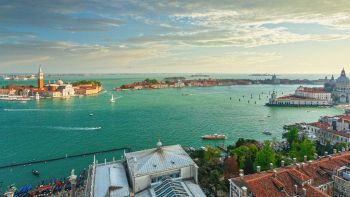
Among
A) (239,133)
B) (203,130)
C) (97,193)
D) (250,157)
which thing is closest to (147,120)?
(203,130)

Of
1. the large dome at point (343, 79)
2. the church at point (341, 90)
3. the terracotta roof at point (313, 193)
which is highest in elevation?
the large dome at point (343, 79)

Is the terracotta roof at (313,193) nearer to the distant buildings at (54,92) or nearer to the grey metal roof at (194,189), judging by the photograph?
the grey metal roof at (194,189)

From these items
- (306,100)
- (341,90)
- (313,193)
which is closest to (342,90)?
(341,90)

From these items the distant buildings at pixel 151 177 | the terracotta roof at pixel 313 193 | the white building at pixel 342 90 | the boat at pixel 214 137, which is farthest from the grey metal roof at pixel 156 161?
the white building at pixel 342 90

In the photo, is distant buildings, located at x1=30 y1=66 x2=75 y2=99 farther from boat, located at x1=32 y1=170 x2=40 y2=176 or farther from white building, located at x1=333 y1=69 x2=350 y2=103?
white building, located at x1=333 y1=69 x2=350 y2=103

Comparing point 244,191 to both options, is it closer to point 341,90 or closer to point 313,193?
point 313,193

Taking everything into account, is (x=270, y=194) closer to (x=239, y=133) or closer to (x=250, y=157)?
(x=250, y=157)
